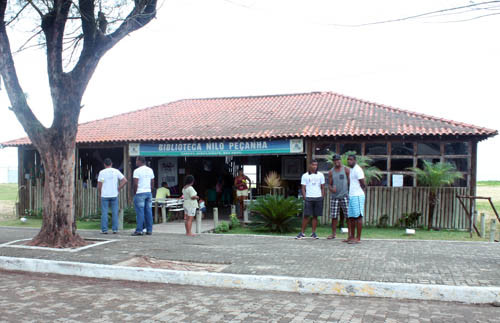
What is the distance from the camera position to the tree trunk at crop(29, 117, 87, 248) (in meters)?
8.00

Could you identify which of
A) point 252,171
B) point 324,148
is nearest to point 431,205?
point 324,148

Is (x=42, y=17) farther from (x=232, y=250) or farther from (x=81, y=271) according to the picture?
(x=232, y=250)

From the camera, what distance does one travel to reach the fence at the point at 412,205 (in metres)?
12.3

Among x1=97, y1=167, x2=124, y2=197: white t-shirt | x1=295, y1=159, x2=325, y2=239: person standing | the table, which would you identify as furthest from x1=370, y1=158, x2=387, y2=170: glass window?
x1=97, y1=167, x2=124, y2=197: white t-shirt

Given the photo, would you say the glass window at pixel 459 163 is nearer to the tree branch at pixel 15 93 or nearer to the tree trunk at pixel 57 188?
the tree trunk at pixel 57 188

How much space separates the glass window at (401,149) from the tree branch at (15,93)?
→ 368 inches

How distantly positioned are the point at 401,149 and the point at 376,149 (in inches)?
27.6

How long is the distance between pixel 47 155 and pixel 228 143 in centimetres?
655

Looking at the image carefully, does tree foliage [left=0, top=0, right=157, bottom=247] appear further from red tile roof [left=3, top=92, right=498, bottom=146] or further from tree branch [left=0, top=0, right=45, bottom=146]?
red tile roof [left=3, top=92, right=498, bottom=146]

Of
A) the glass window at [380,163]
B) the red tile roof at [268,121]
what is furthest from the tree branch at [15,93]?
the glass window at [380,163]

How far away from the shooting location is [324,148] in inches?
523

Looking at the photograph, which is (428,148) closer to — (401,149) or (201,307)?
(401,149)

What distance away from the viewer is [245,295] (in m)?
5.35

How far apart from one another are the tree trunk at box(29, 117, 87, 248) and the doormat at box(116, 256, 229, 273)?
1.76 metres
